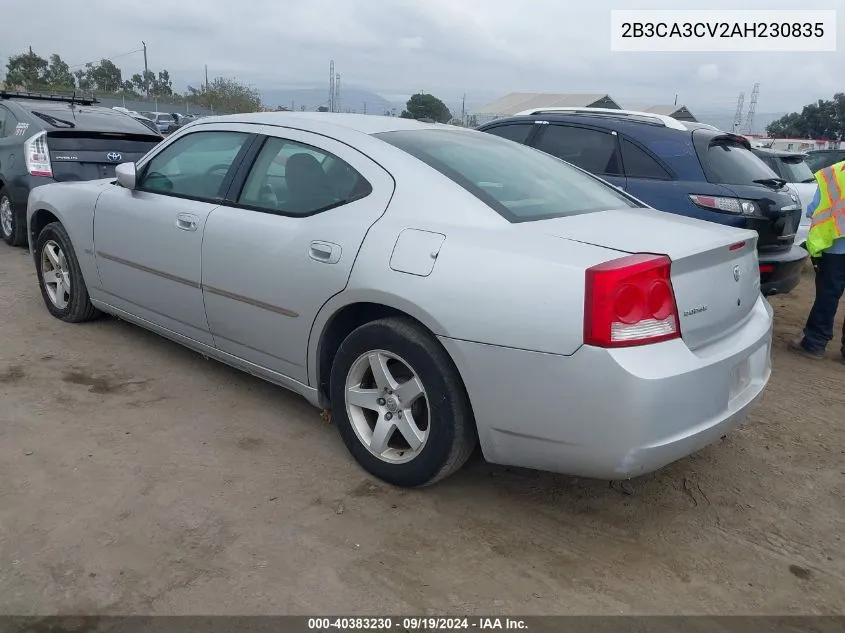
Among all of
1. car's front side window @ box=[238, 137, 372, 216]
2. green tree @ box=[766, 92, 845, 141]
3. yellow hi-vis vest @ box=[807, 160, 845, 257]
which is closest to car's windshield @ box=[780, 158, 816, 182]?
yellow hi-vis vest @ box=[807, 160, 845, 257]

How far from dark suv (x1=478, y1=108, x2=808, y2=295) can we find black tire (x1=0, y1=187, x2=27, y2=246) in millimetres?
5329

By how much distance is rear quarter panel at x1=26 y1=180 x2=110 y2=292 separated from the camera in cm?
439

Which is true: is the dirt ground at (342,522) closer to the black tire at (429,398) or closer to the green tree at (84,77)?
the black tire at (429,398)

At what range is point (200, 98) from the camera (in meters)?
63.8

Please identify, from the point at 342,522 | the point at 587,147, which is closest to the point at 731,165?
the point at 587,147

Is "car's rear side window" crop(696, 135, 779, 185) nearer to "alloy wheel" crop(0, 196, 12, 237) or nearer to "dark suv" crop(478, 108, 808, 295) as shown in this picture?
"dark suv" crop(478, 108, 808, 295)

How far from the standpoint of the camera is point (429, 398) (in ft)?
8.73

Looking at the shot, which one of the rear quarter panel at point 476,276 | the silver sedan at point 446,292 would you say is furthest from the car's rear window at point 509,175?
the rear quarter panel at point 476,276

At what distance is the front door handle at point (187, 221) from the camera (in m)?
3.58

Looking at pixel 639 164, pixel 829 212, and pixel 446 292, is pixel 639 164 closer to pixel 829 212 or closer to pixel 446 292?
pixel 829 212

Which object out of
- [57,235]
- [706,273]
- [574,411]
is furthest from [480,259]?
[57,235]

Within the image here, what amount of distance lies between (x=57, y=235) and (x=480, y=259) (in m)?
3.51

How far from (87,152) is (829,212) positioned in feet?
21.6

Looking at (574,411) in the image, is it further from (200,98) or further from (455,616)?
(200,98)
